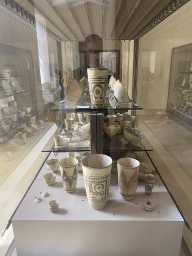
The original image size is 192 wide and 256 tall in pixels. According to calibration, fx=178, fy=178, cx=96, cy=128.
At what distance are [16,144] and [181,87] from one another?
1510mm

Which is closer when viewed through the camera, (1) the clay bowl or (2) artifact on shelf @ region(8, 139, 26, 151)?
(1) the clay bowl

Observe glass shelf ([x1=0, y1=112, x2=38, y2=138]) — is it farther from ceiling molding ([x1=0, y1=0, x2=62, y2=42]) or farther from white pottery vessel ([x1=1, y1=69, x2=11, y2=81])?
ceiling molding ([x1=0, y1=0, x2=62, y2=42])

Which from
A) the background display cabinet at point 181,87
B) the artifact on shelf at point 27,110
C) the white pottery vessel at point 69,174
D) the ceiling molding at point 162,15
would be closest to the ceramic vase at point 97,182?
the white pottery vessel at point 69,174

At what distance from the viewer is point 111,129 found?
1120mm

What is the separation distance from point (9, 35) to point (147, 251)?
6.29ft

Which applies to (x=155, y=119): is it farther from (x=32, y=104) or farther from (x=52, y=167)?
(x=32, y=104)

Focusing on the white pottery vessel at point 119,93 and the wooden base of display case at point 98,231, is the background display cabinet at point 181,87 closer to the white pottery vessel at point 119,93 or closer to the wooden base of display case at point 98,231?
the white pottery vessel at point 119,93

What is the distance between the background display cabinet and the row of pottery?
628 millimetres

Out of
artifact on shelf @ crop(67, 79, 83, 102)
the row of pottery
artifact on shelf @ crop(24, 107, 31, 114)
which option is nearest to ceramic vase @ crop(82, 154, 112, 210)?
the row of pottery

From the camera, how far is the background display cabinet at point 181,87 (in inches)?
49.5

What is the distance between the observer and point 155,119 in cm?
171

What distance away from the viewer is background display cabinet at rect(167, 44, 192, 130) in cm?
126

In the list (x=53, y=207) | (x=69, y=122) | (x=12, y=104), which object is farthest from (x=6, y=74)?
(x=53, y=207)

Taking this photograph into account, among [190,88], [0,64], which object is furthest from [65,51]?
[190,88]
